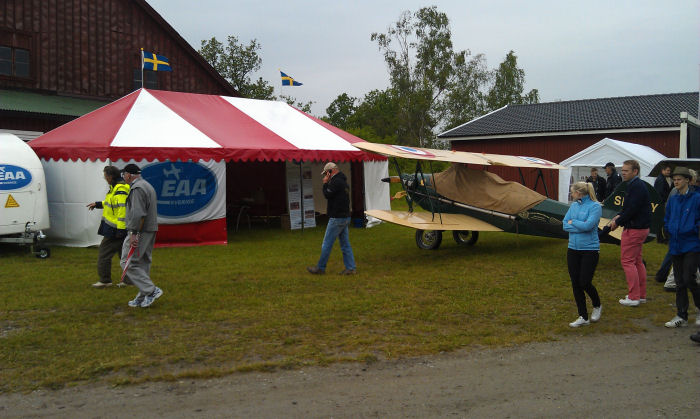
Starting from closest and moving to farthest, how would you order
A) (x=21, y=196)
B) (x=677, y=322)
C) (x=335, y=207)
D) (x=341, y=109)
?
(x=677, y=322), (x=335, y=207), (x=21, y=196), (x=341, y=109)

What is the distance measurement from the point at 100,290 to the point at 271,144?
6373 mm

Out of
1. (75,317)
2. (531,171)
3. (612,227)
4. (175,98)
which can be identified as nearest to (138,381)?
(75,317)

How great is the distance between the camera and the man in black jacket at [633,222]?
6317 mm

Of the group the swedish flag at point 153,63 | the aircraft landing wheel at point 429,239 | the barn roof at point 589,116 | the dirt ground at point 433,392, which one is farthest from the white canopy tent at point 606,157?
the dirt ground at point 433,392

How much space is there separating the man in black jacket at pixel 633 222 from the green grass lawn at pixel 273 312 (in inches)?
13.5

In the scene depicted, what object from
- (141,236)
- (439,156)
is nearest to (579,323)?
(141,236)

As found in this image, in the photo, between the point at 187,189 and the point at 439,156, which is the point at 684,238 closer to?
the point at 439,156

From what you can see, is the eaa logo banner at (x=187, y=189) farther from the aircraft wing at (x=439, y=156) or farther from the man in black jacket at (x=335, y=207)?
the man in black jacket at (x=335, y=207)

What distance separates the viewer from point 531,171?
24422 mm

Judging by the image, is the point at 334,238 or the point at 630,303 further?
the point at 334,238

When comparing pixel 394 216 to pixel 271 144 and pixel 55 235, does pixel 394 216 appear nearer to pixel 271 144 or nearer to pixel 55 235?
pixel 271 144

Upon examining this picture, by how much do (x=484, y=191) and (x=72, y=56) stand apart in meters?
13.8

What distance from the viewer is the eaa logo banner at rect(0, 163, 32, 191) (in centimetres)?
1004

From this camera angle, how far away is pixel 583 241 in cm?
558
